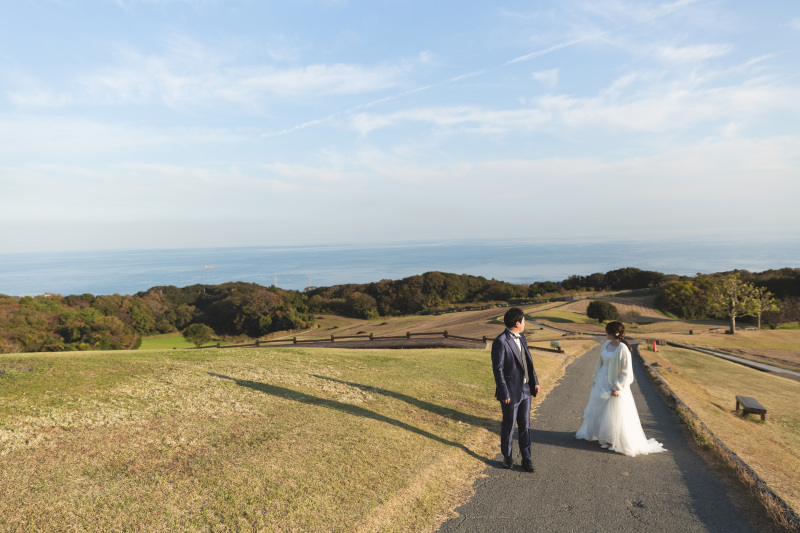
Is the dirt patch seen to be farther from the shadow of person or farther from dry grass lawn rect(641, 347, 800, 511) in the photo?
the shadow of person

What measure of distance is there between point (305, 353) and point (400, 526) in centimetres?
1263

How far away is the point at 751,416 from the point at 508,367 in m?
11.4

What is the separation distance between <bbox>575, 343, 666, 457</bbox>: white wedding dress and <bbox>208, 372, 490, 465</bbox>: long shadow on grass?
2.50 metres

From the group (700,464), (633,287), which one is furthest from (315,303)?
(700,464)

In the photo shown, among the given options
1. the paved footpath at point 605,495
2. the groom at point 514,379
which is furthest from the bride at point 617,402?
the groom at point 514,379

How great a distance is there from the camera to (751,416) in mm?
12844

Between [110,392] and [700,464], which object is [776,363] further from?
[110,392]

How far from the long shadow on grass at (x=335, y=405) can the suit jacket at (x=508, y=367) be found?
158 centimetres

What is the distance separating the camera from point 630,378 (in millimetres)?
7539

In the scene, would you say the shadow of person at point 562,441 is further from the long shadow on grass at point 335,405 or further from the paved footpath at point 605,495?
the long shadow on grass at point 335,405

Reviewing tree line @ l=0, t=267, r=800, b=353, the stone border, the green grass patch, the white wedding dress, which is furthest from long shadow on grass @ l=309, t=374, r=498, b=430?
tree line @ l=0, t=267, r=800, b=353

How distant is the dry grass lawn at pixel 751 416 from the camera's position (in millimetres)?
7387

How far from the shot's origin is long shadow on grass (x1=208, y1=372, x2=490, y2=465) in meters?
8.21

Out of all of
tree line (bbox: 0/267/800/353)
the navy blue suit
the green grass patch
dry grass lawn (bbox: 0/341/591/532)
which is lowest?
the green grass patch
